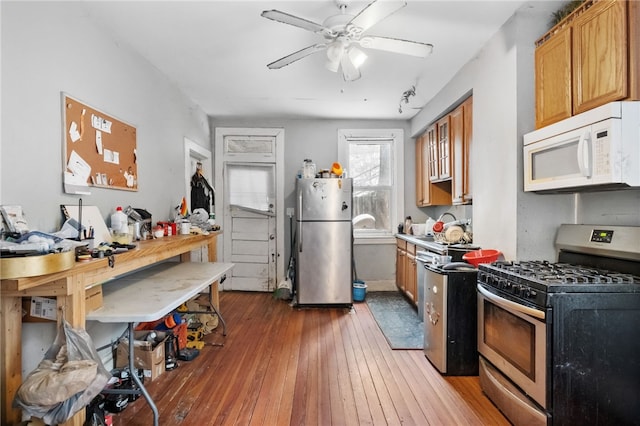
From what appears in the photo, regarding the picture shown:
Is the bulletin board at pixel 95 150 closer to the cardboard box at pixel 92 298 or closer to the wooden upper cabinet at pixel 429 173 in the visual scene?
the cardboard box at pixel 92 298

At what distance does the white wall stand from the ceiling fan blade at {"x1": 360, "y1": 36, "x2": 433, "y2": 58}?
5.89ft

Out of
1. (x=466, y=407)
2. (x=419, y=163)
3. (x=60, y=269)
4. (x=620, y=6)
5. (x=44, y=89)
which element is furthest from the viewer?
(x=419, y=163)

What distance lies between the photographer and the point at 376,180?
4.90 metres

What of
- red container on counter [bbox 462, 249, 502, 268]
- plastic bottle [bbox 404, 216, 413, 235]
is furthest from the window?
red container on counter [bbox 462, 249, 502, 268]

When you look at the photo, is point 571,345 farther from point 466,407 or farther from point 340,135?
point 340,135

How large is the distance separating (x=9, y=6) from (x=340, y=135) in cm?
367

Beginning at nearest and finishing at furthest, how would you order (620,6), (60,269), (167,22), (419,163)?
A: (60,269) → (620,6) → (167,22) → (419,163)

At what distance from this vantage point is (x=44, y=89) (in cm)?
179

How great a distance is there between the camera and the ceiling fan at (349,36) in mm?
1829

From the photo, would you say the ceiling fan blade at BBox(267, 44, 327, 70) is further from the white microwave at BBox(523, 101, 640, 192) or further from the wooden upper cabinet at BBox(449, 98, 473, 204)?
the wooden upper cabinet at BBox(449, 98, 473, 204)

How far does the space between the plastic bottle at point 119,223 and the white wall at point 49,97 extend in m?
0.12

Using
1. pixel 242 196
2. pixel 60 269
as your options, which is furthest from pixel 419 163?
pixel 60 269

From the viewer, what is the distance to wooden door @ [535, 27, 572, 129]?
1899mm

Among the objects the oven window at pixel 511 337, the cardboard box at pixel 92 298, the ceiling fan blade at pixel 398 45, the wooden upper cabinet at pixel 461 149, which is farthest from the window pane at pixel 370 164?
the cardboard box at pixel 92 298
